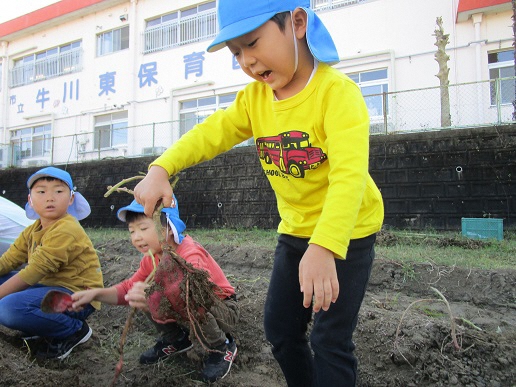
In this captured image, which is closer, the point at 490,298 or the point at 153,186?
the point at 153,186

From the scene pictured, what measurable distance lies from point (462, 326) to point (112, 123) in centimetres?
1488

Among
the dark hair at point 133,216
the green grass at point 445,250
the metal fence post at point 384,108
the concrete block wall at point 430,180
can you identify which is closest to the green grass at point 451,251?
the green grass at point 445,250

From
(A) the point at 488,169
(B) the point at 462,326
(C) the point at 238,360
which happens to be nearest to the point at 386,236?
(A) the point at 488,169

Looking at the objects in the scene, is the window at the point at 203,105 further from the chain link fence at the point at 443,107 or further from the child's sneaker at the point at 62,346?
the child's sneaker at the point at 62,346

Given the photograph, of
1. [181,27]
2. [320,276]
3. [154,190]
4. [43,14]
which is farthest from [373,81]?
[43,14]

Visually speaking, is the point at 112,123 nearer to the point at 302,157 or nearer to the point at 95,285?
the point at 95,285

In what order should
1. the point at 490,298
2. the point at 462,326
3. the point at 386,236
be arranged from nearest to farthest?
the point at 462,326
the point at 490,298
the point at 386,236

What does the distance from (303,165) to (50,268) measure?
1627mm

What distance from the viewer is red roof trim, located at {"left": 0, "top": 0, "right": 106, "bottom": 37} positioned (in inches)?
625

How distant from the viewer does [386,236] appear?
6.05 m

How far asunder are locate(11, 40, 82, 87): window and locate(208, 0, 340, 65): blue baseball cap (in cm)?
1681

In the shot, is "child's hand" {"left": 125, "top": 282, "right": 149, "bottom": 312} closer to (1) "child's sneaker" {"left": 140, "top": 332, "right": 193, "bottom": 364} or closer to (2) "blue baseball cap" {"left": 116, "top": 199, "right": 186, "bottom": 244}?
(2) "blue baseball cap" {"left": 116, "top": 199, "right": 186, "bottom": 244}

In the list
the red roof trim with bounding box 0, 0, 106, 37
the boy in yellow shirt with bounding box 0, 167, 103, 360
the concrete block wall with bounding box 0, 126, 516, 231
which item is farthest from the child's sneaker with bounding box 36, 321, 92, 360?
the red roof trim with bounding box 0, 0, 106, 37

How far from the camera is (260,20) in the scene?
4.44 feet
